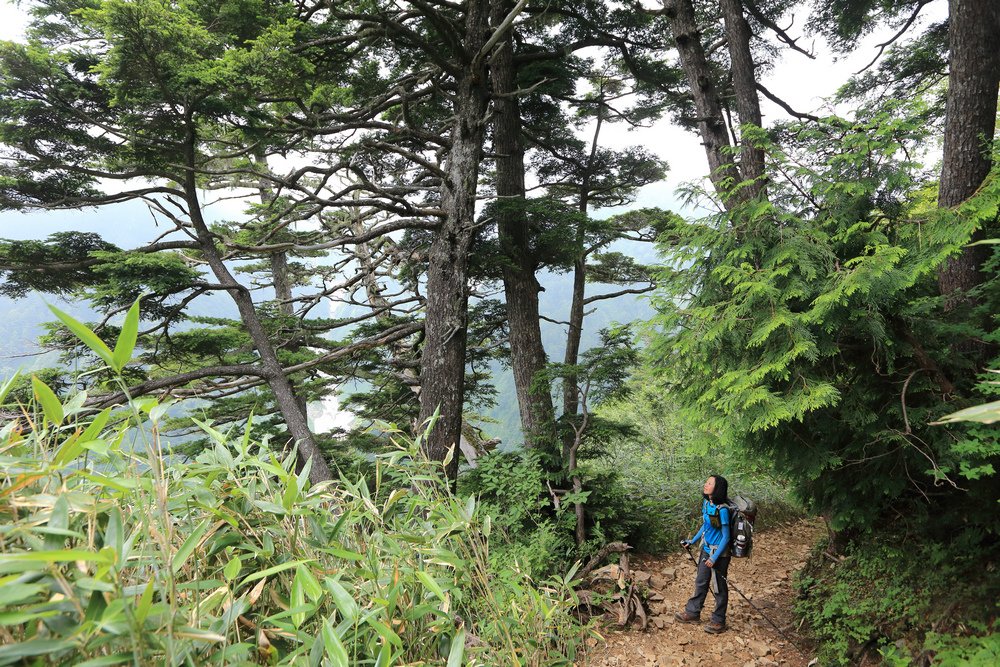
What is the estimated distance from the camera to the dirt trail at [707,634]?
3.98 metres

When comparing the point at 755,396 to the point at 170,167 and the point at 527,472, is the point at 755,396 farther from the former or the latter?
the point at 170,167

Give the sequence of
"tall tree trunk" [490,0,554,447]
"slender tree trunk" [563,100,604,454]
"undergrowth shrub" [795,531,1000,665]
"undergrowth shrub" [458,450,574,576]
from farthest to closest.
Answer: "slender tree trunk" [563,100,604,454] → "tall tree trunk" [490,0,554,447] → "undergrowth shrub" [458,450,574,576] → "undergrowth shrub" [795,531,1000,665]

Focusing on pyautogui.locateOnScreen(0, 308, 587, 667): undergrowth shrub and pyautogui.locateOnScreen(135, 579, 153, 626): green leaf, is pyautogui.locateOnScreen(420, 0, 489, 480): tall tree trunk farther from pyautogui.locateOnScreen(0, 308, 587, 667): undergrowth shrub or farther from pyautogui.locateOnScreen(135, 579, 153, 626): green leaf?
pyautogui.locateOnScreen(135, 579, 153, 626): green leaf

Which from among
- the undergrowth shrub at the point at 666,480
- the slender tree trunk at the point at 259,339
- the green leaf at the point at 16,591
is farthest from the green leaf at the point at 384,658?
the slender tree trunk at the point at 259,339

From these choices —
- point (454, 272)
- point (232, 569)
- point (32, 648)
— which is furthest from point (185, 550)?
point (454, 272)

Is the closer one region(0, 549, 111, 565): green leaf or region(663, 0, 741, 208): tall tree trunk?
region(0, 549, 111, 565): green leaf

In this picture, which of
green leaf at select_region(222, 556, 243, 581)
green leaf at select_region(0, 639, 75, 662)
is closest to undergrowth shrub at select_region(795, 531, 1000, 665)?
green leaf at select_region(222, 556, 243, 581)

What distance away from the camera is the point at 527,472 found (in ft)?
17.5

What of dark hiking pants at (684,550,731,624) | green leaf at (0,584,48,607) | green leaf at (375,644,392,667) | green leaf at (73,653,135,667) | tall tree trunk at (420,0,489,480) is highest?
tall tree trunk at (420,0,489,480)

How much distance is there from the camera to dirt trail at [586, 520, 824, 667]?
3.98 m

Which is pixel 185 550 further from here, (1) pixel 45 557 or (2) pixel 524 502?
(2) pixel 524 502

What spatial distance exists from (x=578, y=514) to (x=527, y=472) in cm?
78

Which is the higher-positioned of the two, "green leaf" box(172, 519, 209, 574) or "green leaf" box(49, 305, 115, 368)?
"green leaf" box(49, 305, 115, 368)

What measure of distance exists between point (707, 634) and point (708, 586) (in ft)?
1.28
